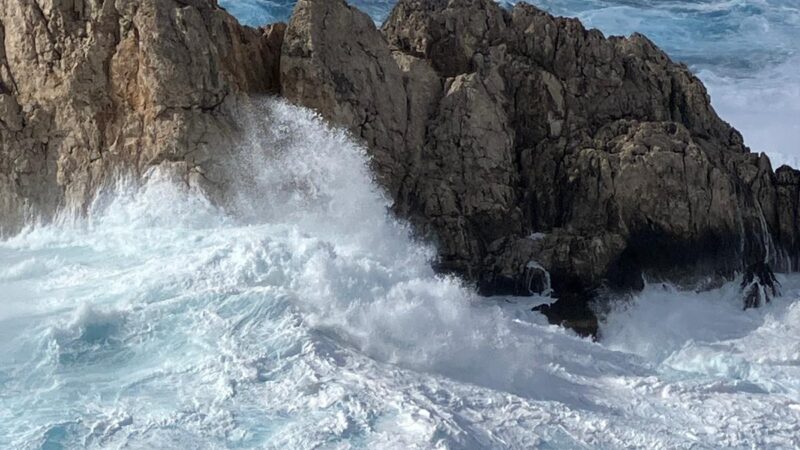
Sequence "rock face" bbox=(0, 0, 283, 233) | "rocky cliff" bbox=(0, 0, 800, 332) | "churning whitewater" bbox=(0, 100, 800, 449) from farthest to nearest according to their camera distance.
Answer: "rocky cliff" bbox=(0, 0, 800, 332) → "rock face" bbox=(0, 0, 283, 233) → "churning whitewater" bbox=(0, 100, 800, 449)

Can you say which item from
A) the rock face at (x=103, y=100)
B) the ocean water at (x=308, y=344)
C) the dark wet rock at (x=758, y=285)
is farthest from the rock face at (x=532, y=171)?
the rock face at (x=103, y=100)

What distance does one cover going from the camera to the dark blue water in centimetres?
2514

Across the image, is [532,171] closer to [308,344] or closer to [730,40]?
[308,344]

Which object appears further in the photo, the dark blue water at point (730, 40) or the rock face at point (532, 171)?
the dark blue water at point (730, 40)

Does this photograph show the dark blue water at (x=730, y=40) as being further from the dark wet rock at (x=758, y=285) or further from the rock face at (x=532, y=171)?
the rock face at (x=532, y=171)

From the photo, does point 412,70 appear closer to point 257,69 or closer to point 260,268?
point 257,69

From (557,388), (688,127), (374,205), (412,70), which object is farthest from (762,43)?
(557,388)

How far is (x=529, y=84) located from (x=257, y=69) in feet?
13.1

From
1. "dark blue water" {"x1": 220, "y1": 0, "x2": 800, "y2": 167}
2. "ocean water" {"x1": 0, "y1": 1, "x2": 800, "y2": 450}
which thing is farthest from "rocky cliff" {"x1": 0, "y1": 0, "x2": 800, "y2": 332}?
"dark blue water" {"x1": 220, "y1": 0, "x2": 800, "y2": 167}

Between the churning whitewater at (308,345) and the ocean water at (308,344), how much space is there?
22mm

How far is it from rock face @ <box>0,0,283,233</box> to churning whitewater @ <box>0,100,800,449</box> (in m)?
0.36

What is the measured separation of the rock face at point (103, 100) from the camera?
12.3m

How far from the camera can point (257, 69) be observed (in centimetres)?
1369

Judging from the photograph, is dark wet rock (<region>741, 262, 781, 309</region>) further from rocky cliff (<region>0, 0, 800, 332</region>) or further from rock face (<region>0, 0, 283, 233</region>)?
rock face (<region>0, 0, 283, 233</region>)
